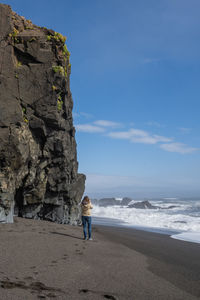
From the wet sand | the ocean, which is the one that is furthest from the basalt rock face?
the ocean

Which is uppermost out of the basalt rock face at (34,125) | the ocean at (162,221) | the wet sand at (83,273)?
the basalt rock face at (34,125)

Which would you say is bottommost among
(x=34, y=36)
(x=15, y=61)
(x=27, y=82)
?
(x=27, y=82)

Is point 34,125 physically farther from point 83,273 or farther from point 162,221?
point 162,221

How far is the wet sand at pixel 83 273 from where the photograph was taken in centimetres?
468

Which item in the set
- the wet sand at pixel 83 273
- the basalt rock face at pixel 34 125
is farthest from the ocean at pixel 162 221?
the wet sand at pixel 83 273

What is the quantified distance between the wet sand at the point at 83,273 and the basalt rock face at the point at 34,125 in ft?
17.7

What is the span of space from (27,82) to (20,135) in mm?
3645

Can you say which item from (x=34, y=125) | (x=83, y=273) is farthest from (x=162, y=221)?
(x=83, y=273)

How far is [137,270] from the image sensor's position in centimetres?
666

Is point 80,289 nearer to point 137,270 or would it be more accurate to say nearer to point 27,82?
point 137,270

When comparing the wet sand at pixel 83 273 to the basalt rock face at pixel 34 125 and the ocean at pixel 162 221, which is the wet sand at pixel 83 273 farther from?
the ocean at pixel 162 221

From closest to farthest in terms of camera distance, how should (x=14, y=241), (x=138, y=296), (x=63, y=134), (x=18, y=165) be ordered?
(x=138, y=296) < (x=14, y=241) < (x=18, y=165) < (x=63, y=134)

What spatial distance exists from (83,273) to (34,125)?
37.1ft

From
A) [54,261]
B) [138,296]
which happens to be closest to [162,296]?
[138,296]
